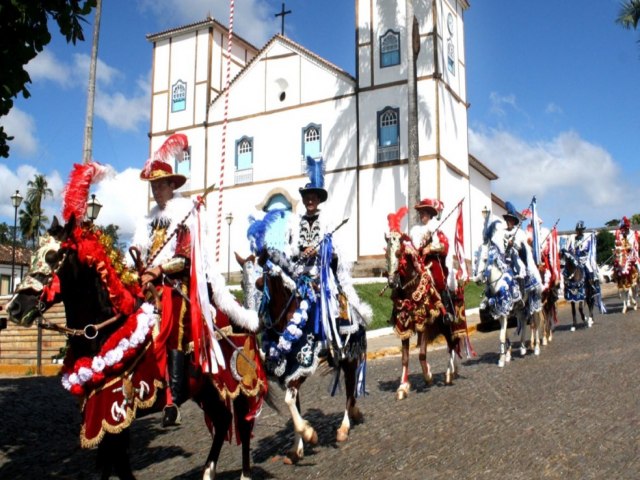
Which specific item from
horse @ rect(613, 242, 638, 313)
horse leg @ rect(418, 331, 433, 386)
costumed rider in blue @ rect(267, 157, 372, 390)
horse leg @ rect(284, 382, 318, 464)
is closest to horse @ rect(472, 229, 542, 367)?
horse leg @ rect(418, 331, 433, 386)

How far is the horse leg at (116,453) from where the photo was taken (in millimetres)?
4535

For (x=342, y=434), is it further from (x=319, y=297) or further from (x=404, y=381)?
(x=404, y=381)

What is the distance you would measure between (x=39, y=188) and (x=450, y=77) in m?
42.3

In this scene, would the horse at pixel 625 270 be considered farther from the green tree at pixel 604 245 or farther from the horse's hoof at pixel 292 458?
the green tree at pixel 604 245

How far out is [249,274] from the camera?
6660 mm

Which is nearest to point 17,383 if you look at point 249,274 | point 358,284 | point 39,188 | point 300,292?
point 249,274

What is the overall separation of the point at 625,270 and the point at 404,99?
48.2 feet

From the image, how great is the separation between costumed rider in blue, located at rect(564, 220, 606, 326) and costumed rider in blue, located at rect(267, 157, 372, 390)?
1040 cm

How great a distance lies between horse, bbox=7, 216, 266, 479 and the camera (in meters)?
4.30

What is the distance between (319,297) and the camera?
604 centimetres

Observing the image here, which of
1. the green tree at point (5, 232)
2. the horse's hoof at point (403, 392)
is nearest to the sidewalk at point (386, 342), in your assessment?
the horse's hoof at point (403, 392)

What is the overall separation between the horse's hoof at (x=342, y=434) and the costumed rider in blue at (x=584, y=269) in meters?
10.8

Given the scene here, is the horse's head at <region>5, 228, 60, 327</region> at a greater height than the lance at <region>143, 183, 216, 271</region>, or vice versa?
the lance at <region>143, 183, 216, 271</region>

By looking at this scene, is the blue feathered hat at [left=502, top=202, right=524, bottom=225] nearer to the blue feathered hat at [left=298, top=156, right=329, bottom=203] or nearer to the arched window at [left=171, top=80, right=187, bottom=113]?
the blue feathered hat at [left=298, top=156, right=329, bottom=203]
